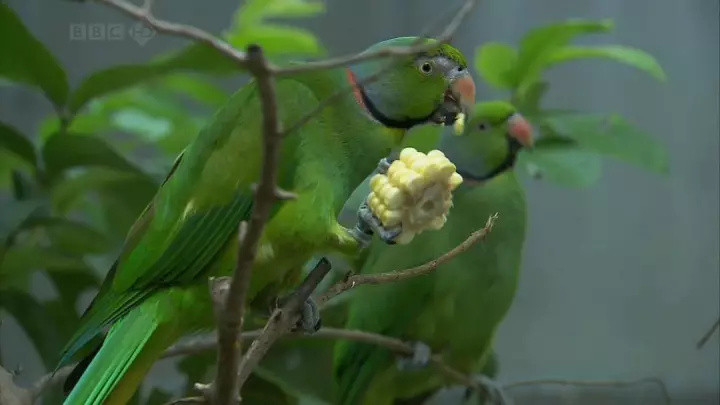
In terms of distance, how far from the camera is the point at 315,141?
55cm

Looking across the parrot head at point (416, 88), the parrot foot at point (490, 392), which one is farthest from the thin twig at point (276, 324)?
the parrot foot at point (490, 392)

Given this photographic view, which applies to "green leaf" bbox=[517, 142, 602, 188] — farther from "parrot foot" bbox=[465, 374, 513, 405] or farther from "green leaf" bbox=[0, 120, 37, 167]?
"green leaf" bbox=[0, 120, 37, 167]

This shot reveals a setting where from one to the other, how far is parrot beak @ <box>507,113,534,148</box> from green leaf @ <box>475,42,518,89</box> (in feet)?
0.32

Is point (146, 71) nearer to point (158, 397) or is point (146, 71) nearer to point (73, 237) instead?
point (73, 237)

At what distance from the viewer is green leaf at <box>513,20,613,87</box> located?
946 mm

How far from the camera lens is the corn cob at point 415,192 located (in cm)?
45

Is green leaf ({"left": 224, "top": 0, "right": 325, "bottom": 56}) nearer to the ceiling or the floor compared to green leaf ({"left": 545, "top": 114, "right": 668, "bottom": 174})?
nearer to the ceiling

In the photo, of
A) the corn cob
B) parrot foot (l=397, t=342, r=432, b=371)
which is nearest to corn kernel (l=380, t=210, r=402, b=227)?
the corn cob

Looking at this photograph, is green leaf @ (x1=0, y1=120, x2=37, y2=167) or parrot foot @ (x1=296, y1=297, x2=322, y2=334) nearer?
parrot foot @ (x1=296, y1=297, x2=322, y2=334)

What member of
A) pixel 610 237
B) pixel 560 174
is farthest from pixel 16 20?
pixel 610 237

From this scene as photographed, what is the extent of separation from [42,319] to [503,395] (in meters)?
0.54

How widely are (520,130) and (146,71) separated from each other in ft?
1.39

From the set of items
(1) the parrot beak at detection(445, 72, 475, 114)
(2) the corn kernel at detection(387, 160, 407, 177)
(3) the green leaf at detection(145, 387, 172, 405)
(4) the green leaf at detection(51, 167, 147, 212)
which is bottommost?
(3) the green leaf at detection(145, 387, 172, 405)

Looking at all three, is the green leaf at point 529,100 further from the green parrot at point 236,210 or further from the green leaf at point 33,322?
the green leaf at point 33,322
